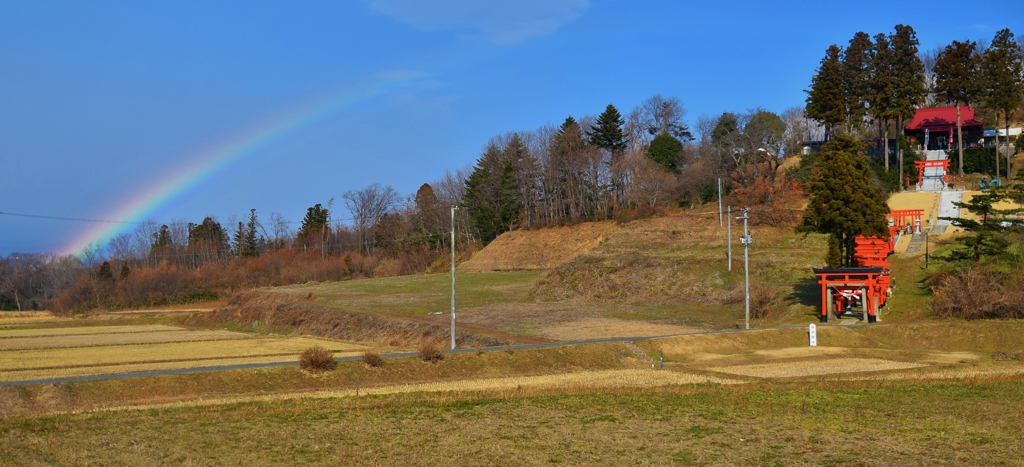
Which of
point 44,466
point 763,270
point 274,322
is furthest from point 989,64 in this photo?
point 44,466

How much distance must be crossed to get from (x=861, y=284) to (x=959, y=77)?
44.4 metres

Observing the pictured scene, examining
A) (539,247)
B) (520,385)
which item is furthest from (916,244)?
(539,247)

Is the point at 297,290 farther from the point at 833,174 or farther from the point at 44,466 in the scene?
the point at 44,466

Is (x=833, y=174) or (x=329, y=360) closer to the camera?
(x=329, y=360)

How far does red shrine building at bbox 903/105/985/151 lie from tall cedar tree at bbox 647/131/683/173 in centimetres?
2747

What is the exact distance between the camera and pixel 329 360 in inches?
1172

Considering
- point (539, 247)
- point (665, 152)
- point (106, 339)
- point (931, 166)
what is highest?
point (665, 152)

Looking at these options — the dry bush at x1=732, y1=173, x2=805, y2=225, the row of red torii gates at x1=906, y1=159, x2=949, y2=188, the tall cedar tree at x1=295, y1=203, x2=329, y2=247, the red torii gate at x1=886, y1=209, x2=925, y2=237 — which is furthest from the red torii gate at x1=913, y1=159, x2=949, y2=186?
the tall cedar tree at x1=295, y1=203, x2=329, y2=247

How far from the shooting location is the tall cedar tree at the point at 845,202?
47812 mm

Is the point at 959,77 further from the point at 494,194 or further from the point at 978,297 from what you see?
the point at 494,194

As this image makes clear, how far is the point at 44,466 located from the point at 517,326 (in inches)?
1305

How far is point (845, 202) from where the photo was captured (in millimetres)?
48531

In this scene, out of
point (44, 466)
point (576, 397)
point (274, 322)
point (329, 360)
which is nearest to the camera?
point (44, 466)

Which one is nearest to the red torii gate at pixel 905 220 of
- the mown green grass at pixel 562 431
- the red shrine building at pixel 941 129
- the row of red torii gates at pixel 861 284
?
the row of red torii gates at pixel 861 284
